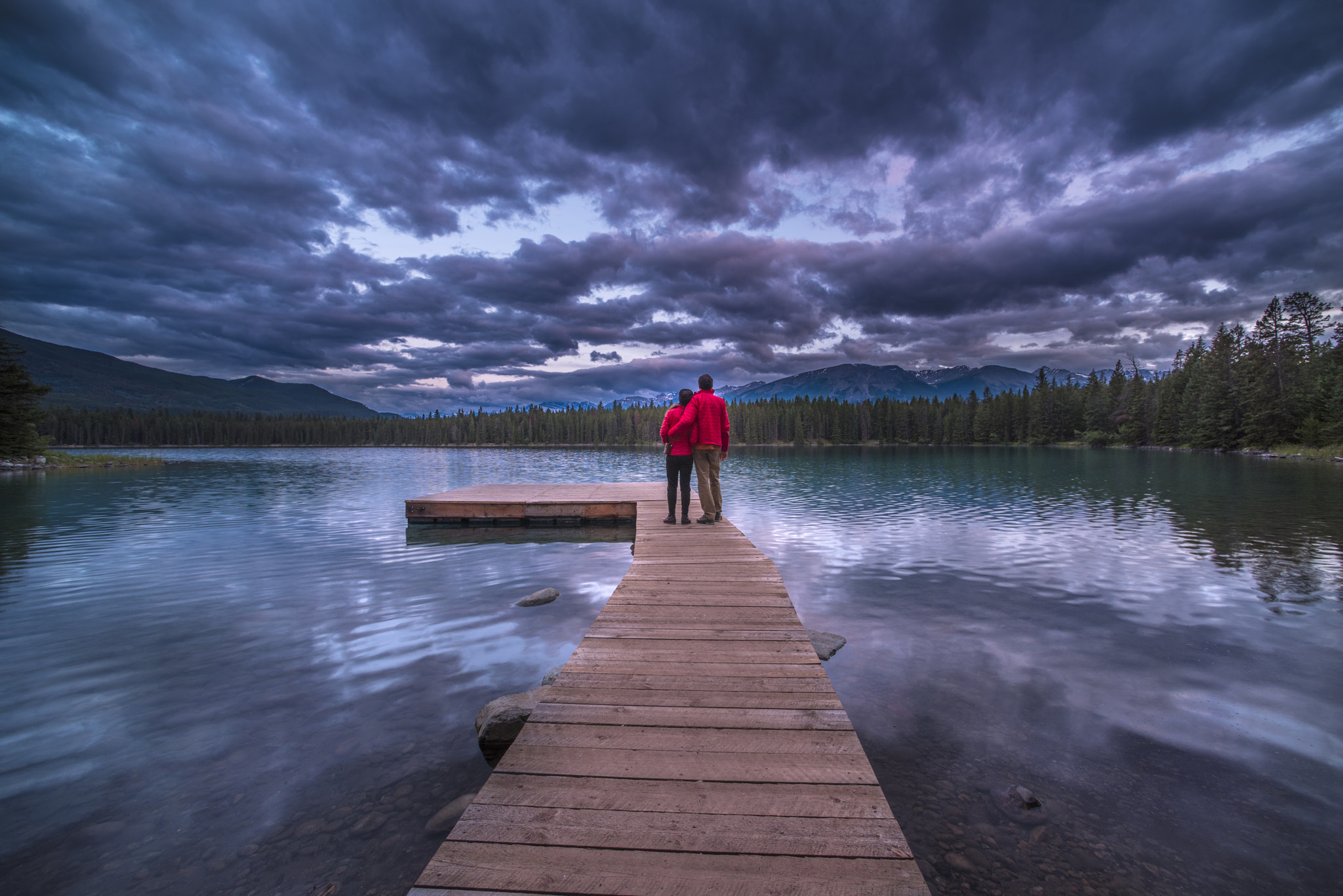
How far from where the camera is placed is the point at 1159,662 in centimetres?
862

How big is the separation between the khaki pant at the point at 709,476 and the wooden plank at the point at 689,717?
7.96 meters

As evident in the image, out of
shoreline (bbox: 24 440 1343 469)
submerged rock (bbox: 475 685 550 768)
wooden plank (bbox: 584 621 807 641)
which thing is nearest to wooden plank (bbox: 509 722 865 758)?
submerged rock (bbox: 475 685 550 768)

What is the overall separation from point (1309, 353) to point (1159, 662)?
90999 mm

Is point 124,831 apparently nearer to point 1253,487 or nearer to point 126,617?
point 126,617

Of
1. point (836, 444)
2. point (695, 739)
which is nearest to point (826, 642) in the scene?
point (695, 739)

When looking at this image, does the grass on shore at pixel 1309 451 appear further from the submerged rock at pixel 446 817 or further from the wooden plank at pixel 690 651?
the submerged rock at pixel 446 817

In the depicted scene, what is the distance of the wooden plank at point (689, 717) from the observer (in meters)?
4.24

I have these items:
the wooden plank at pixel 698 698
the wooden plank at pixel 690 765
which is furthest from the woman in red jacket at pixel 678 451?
the wooden plank at pixel 690 765

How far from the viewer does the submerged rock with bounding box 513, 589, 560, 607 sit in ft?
38.7

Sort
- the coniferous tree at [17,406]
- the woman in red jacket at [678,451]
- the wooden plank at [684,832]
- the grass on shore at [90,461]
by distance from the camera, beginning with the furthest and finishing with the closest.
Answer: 1. the grass on shore at [90,461]
2. the coniferous tree at [17,406]
3. the woman in red jacket at [678,451]
4. the wooden plank at [684,832]

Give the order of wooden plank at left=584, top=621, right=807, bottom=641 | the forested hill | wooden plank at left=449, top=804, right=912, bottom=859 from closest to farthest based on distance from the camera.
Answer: wooden plank at left=449, top=804, right=912, bottom=859 → wooden plank at left=584, top=621, right=807, bottom=641 → the forested hill

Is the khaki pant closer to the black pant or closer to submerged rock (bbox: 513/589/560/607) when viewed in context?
the black pant

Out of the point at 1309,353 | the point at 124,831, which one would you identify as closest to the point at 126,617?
the point at 124,831

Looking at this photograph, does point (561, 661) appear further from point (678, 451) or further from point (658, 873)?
point (658, 873)
